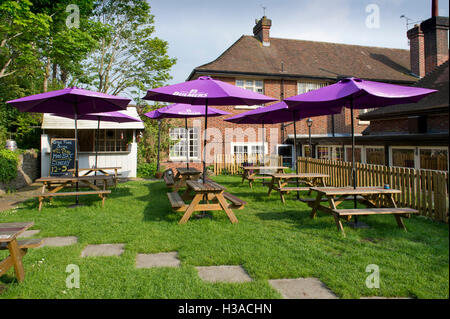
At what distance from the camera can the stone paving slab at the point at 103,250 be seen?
4.14m

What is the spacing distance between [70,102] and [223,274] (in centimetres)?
665

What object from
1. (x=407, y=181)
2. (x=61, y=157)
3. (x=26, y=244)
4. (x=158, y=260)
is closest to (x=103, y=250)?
(x=158, y=260)

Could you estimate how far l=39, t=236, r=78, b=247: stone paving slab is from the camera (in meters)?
4.59

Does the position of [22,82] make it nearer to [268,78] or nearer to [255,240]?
[268,78]

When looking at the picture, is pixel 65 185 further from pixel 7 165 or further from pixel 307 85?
pixel 307 85

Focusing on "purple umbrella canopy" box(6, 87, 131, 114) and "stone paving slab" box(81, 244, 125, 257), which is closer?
"stone paving slab" box(81, 244, 125, 257)

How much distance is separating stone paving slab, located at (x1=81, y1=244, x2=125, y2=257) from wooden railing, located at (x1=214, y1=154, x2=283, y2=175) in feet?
39.0

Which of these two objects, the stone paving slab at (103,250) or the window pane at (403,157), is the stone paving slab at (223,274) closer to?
the stone paving slab at (103,250)

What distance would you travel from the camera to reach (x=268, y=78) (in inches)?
747

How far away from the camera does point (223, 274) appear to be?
136 inches

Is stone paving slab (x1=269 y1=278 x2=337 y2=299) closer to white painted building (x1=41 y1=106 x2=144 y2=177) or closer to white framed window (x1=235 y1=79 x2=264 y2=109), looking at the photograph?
white painted building (x1=41 y1=106 x2=144 y2=177)

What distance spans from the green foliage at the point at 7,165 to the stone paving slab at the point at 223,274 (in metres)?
9.52

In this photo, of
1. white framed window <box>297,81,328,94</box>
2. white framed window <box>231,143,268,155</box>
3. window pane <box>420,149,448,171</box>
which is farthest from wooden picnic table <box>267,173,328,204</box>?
white framed window <box>297,81,328,94</box>

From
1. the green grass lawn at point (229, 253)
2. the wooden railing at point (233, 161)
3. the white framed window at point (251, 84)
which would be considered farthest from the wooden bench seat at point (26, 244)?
the white framed window at point (251, 84)
